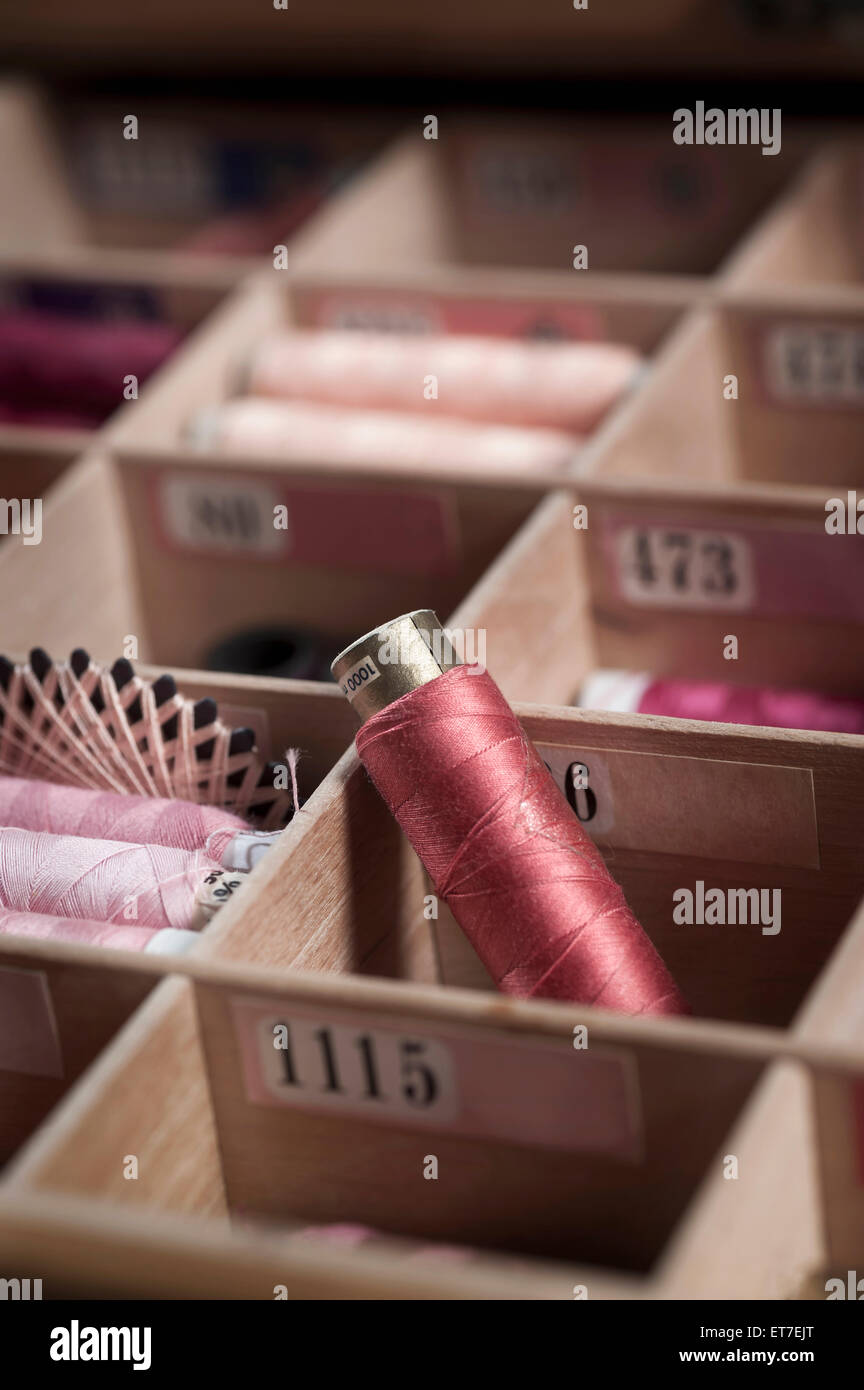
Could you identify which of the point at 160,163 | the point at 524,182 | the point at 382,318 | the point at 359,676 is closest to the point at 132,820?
the point at 359,676

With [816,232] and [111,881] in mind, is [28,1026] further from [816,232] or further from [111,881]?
[816,232]

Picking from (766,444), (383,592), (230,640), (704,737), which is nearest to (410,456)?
(383,592)

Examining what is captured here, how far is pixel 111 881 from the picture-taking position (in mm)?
1384

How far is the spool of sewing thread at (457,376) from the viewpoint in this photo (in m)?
2.12

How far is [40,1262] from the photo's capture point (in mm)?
1077

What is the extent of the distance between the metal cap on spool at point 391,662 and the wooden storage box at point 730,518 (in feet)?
1.61

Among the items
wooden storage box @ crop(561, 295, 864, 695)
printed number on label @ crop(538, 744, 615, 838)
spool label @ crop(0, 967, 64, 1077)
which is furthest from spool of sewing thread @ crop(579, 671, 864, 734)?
spool label @ crop(0, 967, 64, 1077)

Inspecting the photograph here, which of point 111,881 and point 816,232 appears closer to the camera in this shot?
point 111,881

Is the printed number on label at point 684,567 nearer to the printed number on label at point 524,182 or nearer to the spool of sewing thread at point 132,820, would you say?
the spool of sewing thread at point 132,820

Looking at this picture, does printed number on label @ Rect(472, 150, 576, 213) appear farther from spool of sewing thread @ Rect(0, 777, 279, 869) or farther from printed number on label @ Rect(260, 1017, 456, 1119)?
printed number on label @ Rect(260, 1017, 456, 1119)

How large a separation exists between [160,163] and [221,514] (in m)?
1.16

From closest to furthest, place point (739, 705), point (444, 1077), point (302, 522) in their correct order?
point (444, 1077)
point (739, 705)
point (302, 522)

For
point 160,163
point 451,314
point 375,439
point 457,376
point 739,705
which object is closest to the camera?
point 739,705
